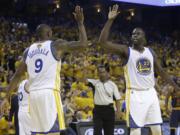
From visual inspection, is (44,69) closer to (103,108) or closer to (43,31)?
(43,31)

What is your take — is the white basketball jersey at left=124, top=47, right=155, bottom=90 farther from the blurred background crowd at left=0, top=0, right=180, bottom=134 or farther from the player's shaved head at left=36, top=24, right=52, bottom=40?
the blurred background crowd at left=0, top=0, right=180, bottom=134

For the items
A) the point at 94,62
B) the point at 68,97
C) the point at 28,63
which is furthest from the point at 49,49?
the point at 94,62

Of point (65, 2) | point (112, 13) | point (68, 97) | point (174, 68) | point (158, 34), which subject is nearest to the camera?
point (112, 13)

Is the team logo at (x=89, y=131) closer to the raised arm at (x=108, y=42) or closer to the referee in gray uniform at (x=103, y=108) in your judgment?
the referee in gray uniform at (x=103, y=108)

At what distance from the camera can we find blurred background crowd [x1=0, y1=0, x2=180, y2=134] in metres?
15.0

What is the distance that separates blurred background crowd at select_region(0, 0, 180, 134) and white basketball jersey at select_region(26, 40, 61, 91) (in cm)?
541

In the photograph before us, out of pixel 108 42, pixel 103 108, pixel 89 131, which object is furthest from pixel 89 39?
pixel 108 42

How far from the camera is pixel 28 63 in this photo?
20.7 ft

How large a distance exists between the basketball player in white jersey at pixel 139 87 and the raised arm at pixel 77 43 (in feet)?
2.42

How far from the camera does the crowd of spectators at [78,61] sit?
13.8 m

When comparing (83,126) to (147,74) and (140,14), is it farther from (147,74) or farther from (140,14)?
(140,14)

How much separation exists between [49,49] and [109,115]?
4.29 metres

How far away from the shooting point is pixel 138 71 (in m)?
6.82

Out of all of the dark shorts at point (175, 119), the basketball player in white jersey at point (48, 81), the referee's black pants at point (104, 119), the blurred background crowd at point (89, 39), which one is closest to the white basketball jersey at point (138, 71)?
the basketball player in white jersey at point (48, 81)
